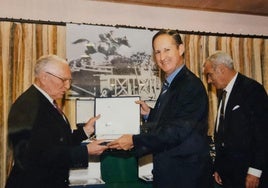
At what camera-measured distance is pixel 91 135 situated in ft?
9.75

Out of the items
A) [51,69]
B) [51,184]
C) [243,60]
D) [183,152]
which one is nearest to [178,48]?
[183,152]

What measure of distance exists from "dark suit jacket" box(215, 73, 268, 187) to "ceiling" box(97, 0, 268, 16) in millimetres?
1570

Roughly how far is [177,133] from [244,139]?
887 millimetres

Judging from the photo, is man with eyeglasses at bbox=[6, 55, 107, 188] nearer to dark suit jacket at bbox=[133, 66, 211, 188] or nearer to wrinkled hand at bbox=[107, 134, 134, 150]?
wrinkled hand at bbox=[107, 134, 134, 150]

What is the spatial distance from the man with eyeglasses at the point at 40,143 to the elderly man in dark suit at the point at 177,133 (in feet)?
1.55

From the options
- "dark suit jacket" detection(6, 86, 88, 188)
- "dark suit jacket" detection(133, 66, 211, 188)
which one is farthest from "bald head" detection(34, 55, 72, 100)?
"dark suit jacket" detection(133, 66, 211, 188)

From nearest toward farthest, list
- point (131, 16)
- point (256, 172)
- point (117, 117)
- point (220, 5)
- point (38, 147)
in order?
point (38, 147)
point (256, 172)
point (117, 117)
point (131, 16)
point (220, 5)

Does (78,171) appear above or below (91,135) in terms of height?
below

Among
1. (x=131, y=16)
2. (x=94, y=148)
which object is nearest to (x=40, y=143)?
(x=94, y=148)

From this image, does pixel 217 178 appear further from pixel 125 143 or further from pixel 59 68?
pixel 59 68

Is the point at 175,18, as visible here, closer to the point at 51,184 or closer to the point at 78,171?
the point at 78,171

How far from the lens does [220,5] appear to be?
422 centimetres

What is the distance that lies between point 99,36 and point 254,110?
1.96 metres

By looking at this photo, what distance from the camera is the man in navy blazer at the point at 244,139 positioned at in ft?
9.09
